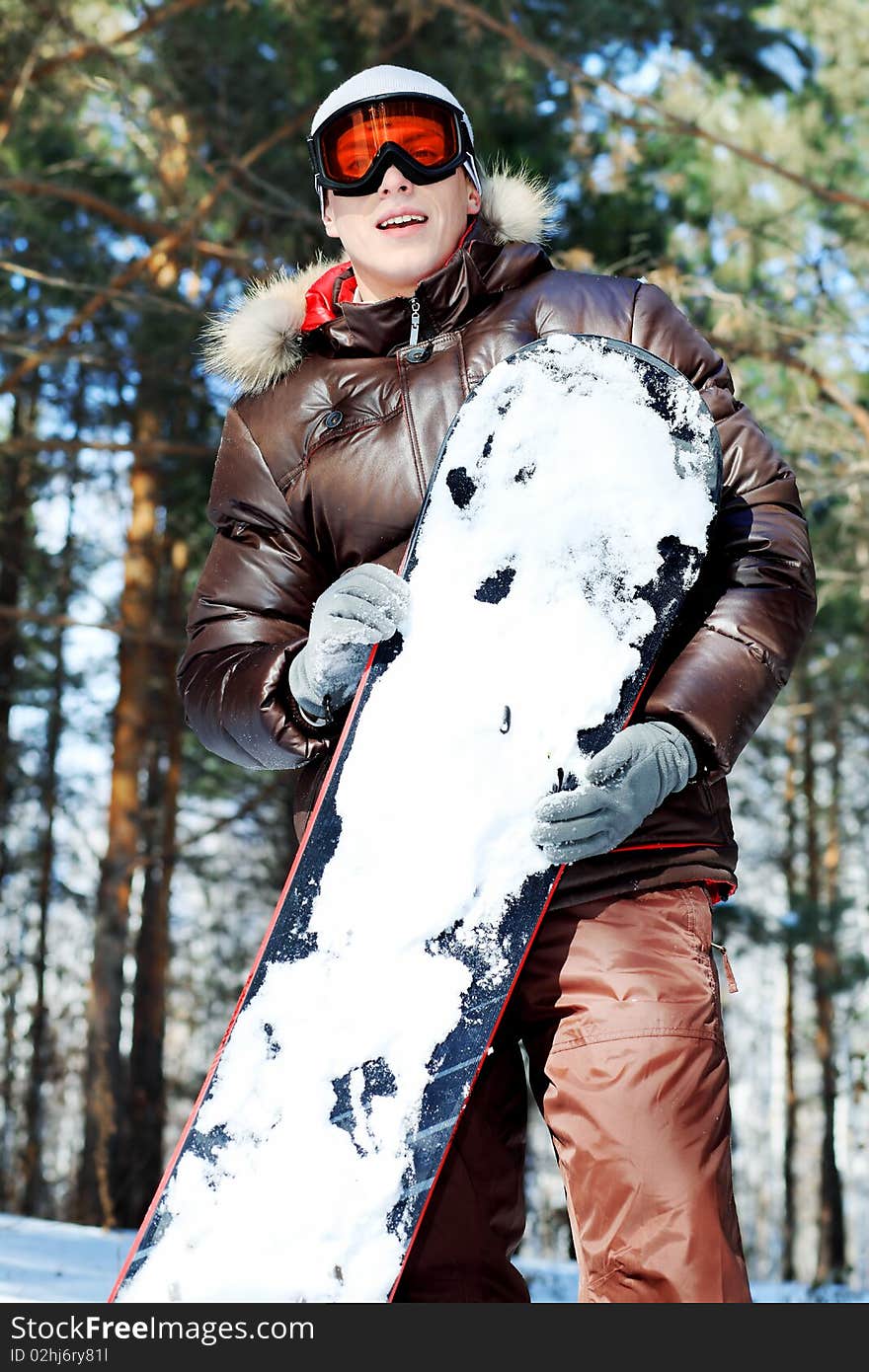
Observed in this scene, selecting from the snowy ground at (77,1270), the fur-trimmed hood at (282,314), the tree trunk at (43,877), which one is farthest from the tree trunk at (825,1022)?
the fur-trimmed hood at (282,314)

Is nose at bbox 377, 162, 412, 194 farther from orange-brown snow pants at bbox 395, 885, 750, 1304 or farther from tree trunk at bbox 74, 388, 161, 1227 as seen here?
tree trunk at bbox 74, 388, 161, 1227

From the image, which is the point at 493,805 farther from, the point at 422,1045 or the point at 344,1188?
the point at 344,1188

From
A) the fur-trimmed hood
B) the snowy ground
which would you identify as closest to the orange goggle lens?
the fur-trimmed hood

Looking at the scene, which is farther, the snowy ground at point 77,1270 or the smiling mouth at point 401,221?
the snowy ground at point 77,1270

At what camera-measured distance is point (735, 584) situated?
76.4 inches

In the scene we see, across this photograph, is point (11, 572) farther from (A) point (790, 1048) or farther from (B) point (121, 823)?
(A) point (790, 1048)

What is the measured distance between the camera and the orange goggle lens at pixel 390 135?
223cm

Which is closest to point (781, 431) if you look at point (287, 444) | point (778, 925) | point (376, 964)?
point (287, 444)

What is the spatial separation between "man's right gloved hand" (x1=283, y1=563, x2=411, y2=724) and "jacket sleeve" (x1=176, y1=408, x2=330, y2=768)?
0.13 metres

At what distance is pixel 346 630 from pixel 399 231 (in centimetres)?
76

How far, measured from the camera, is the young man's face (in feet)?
7.17

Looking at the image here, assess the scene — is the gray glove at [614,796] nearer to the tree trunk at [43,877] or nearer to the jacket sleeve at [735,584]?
the jacket sleeve at [735,584]

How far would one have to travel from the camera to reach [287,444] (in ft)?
6.98

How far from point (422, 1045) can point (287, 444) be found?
97 centimetres
